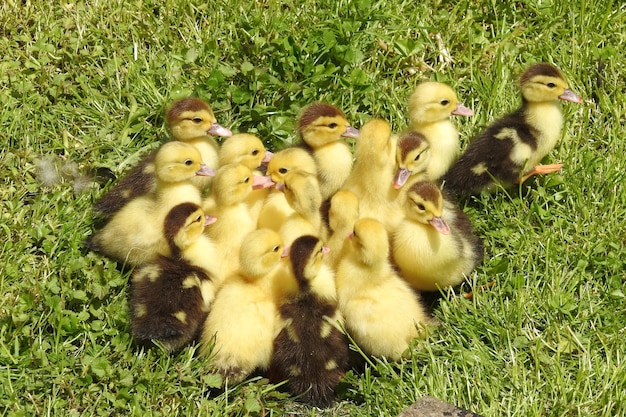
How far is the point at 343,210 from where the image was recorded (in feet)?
15.4

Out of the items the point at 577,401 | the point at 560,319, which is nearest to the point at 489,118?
the point at 560,319

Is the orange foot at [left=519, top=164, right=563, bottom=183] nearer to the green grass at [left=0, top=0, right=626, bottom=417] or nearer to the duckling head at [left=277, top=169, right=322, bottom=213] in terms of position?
the green grass at [left=0, top=0, right=626, bottom=417]

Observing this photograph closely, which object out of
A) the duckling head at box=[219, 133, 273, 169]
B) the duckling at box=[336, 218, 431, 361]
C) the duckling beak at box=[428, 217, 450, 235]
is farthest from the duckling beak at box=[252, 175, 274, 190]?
the duckling beak at box=[428, 217, 450, 235]

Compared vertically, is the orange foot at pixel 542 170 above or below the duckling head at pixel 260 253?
below

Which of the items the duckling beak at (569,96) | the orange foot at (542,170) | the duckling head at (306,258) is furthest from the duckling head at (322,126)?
the duckling beak at (569,96)

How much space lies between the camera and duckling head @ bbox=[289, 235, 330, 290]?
439 centimetres

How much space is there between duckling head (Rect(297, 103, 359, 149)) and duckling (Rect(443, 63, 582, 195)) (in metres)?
0.66

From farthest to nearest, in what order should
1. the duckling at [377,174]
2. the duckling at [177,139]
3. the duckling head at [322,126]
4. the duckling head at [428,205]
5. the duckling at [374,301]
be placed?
the duckling at [177,139] < the duckling head at [322,126] < the duckling at [377,174] < the duckling head at [428,205] < the duckling at [374,301]

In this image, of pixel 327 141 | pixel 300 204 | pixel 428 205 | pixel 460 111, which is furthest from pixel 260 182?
pixel 460 111

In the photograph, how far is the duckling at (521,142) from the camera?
5.16m

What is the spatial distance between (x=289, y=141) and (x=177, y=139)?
0.67 m

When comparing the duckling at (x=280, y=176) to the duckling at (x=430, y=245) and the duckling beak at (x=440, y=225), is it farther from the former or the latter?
the duckling beak at (x=440, y=225)

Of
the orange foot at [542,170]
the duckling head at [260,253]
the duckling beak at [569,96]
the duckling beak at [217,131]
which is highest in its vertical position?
the duckling beak at [569,96]

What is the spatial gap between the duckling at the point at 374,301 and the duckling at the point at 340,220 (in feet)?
0.34
